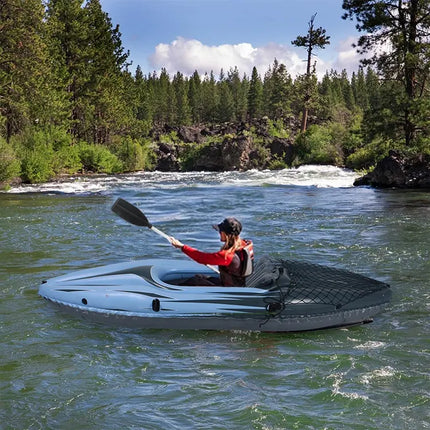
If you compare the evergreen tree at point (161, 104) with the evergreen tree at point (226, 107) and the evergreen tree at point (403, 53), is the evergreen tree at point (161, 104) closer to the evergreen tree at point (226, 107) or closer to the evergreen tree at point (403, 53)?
the evergreen tree at point (226, 107)

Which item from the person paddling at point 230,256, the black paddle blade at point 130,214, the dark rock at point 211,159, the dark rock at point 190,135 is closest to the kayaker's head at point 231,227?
→ the person paddling at point 230,256

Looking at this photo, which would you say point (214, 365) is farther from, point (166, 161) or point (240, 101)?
point (240, 101)

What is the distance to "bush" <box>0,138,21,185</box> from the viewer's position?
18891mm

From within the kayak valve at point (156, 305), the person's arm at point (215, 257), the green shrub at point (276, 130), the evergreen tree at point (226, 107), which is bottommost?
the kayak valve at point (156, 305)

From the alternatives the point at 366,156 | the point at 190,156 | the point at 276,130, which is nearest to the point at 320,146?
the point at 366,156

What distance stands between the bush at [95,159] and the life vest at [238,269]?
Result: 24.3 metres

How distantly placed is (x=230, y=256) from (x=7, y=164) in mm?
16008

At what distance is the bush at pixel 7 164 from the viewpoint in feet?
62.0

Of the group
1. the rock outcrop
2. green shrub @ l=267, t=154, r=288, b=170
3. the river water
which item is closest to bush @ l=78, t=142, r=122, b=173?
green shrub @ l=267, t=154, r=288, b=170

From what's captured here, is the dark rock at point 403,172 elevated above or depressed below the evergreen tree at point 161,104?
below

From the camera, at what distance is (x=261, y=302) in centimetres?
499

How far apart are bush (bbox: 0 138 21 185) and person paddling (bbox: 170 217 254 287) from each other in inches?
602

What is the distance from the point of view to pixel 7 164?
19047mm

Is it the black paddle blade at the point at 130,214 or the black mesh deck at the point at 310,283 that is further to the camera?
the black paddle blade at the point at 130,214
